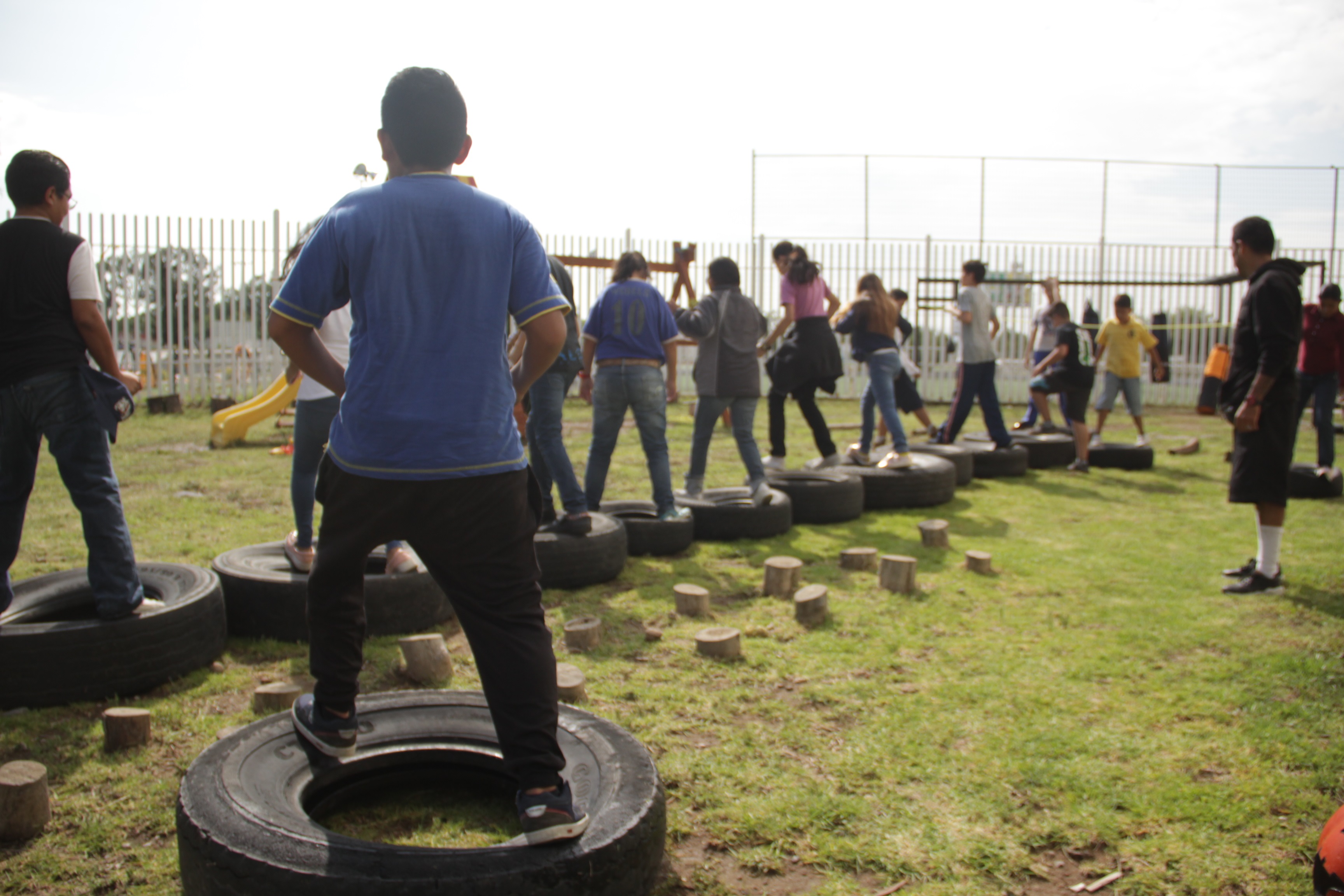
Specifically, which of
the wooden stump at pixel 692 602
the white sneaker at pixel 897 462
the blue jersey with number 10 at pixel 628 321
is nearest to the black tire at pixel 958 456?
the white sneaker at pixel 897 462

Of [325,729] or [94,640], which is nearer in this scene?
[325,729]

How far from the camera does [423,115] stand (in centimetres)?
220

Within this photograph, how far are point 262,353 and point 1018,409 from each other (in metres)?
14.0

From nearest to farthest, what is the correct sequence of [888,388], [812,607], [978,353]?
[812,607], [888,388], [978,353]

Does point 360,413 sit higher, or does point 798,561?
point 360,413

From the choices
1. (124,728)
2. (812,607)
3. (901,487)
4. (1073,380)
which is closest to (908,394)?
(1073,380)

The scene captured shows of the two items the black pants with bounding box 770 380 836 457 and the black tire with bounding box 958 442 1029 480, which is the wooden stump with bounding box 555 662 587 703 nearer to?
the black pants with bounding box 770 380 836 457

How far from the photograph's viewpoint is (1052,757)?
2984 mm

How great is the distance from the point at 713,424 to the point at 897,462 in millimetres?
2017

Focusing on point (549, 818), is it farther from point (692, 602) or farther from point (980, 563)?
point (980, 563)

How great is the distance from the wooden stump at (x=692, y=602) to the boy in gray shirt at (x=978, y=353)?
218 inches

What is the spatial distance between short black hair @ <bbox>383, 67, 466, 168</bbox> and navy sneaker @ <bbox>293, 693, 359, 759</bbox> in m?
1.49

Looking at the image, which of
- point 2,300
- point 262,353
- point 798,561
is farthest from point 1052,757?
point 262,353

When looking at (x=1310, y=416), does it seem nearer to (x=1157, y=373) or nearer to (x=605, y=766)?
(x=1157, y=373)
